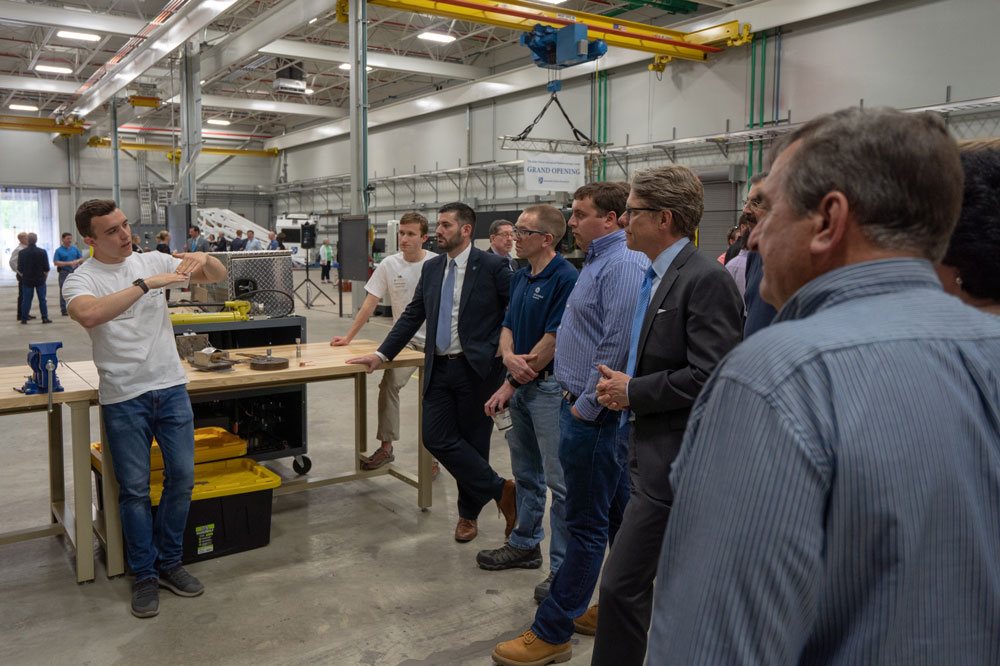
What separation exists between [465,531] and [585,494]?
1.41 m

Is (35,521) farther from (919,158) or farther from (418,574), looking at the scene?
(919,158)

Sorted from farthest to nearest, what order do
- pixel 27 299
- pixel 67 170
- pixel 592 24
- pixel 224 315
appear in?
pixel 67 170 → pixel 27 299 → pixel 592 24 → pixel 224 315

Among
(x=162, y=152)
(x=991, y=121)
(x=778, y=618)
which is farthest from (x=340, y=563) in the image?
(x=162, y=152)

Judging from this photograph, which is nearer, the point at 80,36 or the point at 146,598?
the point at 146,598

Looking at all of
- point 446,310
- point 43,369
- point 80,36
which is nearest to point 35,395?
point 43,369

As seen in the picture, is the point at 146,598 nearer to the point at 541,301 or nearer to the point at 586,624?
the point at 586,624

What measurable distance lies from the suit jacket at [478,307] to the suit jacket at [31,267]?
10.5 metres

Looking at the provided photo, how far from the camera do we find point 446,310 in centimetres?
363

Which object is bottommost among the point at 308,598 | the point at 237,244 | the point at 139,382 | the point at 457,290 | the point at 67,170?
the point at 308,598

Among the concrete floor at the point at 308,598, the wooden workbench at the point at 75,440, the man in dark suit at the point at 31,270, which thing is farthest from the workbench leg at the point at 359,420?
the man in dark suit at the point at 31,270

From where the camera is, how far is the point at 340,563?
11.5 feet

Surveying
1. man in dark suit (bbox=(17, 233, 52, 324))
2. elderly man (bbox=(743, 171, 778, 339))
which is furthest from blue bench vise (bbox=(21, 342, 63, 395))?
man in dark suit (bbox=(17, 233, 52, 324))

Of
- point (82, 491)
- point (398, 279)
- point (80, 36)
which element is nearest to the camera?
point (82, 491)

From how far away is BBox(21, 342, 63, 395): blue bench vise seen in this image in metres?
3.03
